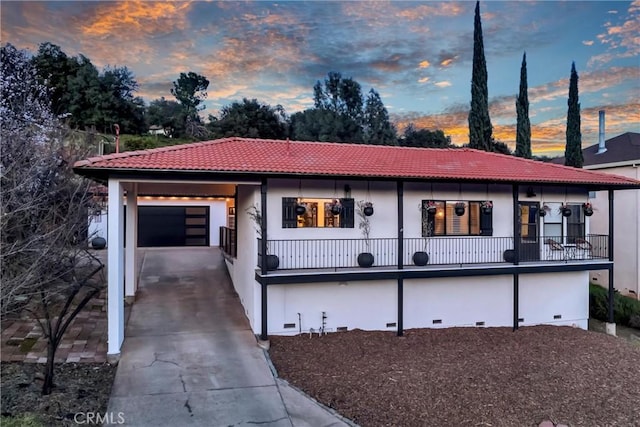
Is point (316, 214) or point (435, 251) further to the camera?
point (435, 251)

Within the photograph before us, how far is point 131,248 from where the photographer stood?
12.7 m

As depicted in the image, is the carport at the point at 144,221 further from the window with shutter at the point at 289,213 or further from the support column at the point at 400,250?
the support column at the point at 400,250

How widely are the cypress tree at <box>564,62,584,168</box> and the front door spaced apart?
11696mm

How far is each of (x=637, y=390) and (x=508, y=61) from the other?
2087 cm

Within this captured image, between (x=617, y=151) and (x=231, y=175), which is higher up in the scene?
(x=617, y=151)

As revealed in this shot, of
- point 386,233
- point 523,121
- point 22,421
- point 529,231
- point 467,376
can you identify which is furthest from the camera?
point 523,121

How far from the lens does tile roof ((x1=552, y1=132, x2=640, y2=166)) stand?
2191 centimetres

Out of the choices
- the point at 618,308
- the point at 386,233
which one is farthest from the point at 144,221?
the point at 618,308

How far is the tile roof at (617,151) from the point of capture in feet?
71.9

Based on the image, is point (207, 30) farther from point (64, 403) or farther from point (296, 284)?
point (64, 403)

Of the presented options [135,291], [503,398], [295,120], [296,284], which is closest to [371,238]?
[296,284]

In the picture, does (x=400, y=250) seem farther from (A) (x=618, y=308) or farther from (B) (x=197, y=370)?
(A) (x=618, y=308)

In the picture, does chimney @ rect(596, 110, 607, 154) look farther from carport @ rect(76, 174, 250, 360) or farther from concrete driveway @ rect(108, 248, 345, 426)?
concrete driveway @ rect(108, 248, 345, 426)

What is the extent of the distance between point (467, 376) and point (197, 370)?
18.0 feet
